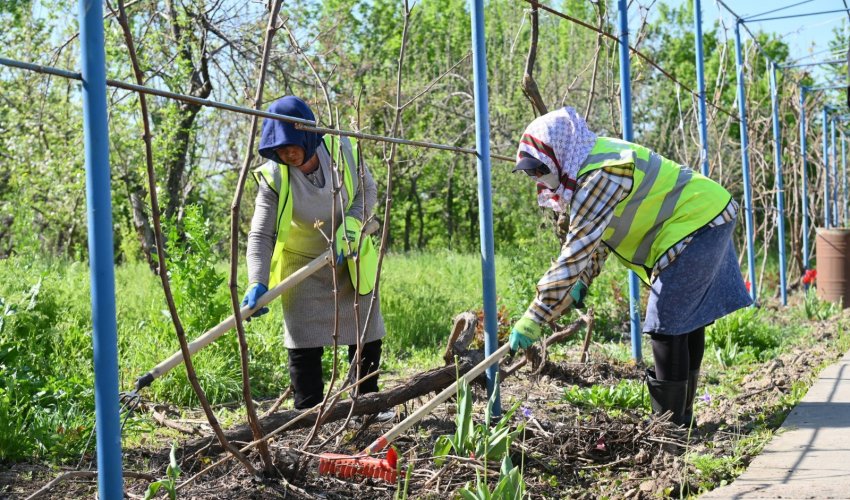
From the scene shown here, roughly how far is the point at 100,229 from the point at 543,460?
191 cm

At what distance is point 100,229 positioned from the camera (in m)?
1.84

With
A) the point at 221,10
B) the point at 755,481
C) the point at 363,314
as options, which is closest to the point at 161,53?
the point at 221,10

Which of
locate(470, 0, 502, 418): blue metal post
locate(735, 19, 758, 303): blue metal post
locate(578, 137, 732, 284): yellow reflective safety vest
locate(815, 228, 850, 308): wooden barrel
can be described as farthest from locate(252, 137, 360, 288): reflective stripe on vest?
locate(815, 228, 850, 308): wooden barrel

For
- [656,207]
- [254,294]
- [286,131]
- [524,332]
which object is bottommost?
[524,332]

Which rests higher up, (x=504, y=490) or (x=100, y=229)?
(x=100, y=229)

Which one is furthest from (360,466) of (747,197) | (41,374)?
(747,197)

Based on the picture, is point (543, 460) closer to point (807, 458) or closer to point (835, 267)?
point (807, 458)

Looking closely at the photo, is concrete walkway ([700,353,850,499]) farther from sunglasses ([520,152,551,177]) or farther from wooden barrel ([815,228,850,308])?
wooden barrel ([815,228,850,308])

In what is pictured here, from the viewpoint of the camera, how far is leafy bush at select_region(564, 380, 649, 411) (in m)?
4.01

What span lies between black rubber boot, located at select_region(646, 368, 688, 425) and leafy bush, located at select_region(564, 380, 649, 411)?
39cm

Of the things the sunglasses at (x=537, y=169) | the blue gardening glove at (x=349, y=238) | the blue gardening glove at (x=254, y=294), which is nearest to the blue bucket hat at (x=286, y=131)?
the blue gardening glove at (x=349, y=238)

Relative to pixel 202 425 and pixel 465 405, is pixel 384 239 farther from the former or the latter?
pixel 202 425

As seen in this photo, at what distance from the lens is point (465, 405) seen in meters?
2.95

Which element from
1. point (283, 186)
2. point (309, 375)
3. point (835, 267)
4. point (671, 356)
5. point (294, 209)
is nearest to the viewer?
point (671, 356)
